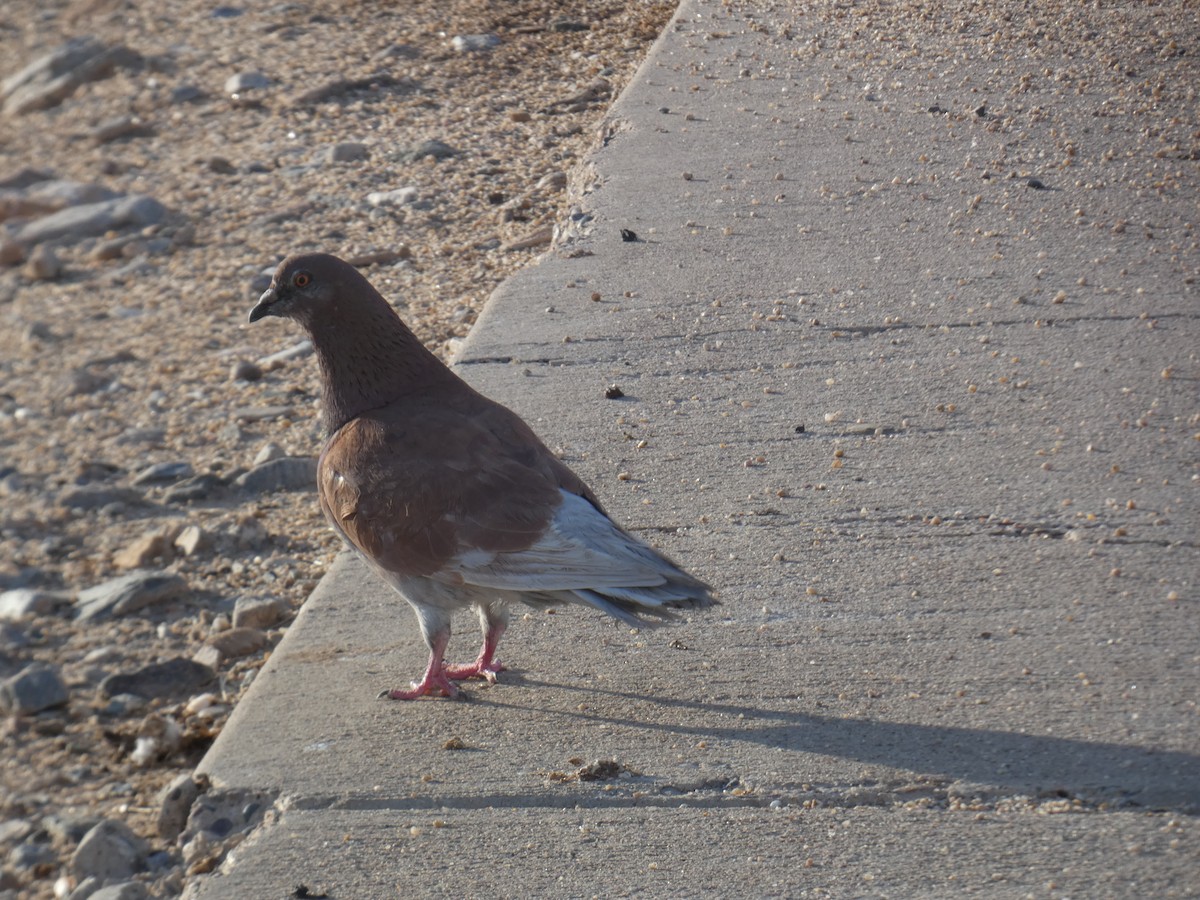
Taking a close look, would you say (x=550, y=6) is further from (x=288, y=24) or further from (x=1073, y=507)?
(x=1073, y=507)

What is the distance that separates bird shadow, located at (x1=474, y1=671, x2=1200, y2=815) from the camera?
2.89 metres

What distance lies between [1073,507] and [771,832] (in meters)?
1.51

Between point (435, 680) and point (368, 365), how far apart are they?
92 centimetres

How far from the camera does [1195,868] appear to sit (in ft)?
8.62

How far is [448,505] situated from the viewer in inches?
139

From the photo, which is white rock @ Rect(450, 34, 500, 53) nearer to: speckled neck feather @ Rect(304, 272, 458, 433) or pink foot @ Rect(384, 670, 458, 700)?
speckled neck feather @ Rect(304, 272, 458, 433)

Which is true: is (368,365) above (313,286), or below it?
below

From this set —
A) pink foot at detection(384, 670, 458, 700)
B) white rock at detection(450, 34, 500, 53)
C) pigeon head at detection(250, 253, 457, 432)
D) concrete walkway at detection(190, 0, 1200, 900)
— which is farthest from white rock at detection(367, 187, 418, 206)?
pink foot at detection(384, 670, 458, 700)

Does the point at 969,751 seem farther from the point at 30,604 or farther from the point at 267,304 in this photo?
the point at 30,604

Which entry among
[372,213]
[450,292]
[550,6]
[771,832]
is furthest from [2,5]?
[771,832]

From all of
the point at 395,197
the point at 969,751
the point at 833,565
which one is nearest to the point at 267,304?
the point at 833,565

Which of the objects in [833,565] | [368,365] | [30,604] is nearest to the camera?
[833,565]

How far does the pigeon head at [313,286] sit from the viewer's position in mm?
3998

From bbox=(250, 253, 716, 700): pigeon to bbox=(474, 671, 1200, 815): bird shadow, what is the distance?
0.26 meters
